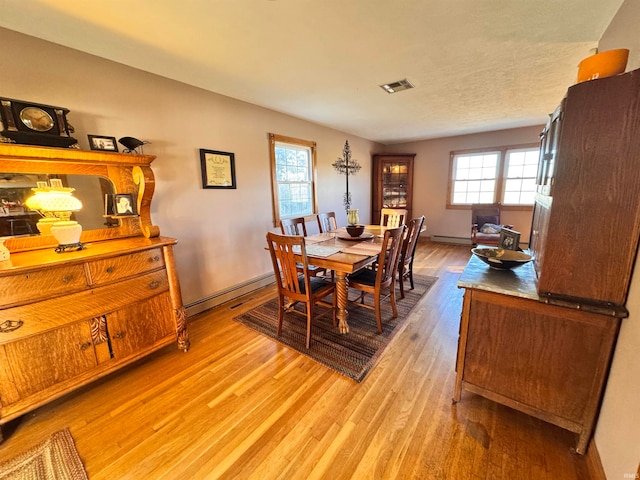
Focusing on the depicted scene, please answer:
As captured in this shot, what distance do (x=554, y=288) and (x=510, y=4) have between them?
167cm

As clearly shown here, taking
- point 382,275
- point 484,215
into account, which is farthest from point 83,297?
point 484,215

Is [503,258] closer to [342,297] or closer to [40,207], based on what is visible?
[342,297]

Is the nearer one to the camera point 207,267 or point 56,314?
point 56,314

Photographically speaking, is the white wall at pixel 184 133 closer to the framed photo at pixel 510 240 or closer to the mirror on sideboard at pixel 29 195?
the mirror on sideboard at pixel 29 195

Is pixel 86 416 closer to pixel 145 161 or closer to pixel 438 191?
pixel 145 161

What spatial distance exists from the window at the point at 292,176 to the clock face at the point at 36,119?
2168 mm

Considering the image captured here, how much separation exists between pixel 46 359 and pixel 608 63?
332cm

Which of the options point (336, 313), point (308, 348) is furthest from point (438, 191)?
point (308, 348)

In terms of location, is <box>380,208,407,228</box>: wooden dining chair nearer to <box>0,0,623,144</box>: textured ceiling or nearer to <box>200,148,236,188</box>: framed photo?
<box>0,0,623,144</box>: textured ceiling

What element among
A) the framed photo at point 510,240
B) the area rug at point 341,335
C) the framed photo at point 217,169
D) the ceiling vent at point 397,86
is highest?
the ceiling vent at point 397,86

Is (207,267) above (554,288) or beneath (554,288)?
beneath

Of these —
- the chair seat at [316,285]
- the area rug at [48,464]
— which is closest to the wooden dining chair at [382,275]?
the chair seat at [316,285]

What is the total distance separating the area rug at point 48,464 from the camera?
1.25 meters

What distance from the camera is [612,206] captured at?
107 centimetres
